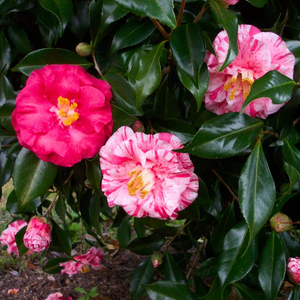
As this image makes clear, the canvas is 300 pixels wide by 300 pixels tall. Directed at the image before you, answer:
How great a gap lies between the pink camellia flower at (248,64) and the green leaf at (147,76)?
85mm

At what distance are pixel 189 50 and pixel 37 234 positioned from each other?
586 millimetres

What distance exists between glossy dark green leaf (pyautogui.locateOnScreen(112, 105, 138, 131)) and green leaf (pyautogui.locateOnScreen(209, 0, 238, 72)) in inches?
6.8

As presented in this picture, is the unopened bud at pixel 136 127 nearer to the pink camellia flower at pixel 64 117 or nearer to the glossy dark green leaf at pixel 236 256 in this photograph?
the pink camellia flower at pixel 64 117

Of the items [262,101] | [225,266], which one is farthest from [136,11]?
[225,266]

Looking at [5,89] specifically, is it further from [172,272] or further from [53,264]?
[53,264]

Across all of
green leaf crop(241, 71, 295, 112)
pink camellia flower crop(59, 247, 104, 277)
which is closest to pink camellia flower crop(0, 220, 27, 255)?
pink camellia flower crop(59, 247, 104, 277)

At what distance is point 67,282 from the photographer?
2.25 metres

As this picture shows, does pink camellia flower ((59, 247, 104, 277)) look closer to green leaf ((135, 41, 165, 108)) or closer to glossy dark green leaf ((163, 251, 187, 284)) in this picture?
glossy dark green leaf ((163, 251, 187, 284))

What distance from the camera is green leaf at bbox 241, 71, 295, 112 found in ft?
1.86

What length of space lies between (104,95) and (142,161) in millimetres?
127

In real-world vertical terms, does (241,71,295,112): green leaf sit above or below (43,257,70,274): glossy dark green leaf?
above

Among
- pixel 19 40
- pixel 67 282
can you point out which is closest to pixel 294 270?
pixel 19 40

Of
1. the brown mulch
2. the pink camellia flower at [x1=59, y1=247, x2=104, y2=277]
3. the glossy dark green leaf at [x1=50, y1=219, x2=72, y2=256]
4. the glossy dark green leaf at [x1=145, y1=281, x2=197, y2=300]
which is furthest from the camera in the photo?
the brown mulch

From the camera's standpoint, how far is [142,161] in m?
0.63
